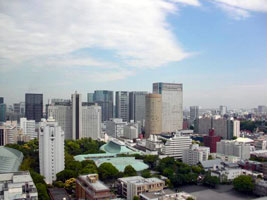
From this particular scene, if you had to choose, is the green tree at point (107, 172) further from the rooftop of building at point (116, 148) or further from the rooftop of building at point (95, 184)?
the rooftop of building at point (116, 148)

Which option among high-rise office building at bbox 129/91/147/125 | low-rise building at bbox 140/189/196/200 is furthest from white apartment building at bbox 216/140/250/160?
high-rise office building at bbox 129/91/147/125

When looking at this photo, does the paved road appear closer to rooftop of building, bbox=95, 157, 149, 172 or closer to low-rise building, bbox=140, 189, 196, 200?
low-rise building, bbox=140, 189, 196, 200

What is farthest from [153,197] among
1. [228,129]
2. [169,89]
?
[169,89]

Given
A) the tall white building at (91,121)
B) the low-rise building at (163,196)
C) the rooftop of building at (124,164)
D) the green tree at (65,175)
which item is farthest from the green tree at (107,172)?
the tall white building at (91,121)

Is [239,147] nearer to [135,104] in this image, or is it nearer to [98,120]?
[98,120]

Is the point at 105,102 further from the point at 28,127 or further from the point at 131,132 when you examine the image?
the point at 28,127
